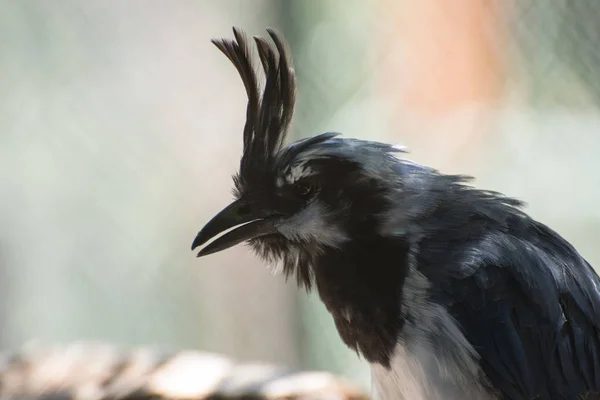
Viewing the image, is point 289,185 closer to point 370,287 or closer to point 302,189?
point 302,189

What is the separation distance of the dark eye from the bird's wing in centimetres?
39

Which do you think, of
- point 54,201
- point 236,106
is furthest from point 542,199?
point 54,201

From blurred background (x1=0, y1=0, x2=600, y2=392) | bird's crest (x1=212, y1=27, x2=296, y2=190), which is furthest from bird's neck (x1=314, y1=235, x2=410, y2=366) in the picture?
blurred background (x1=0, y1=0, x2=600, y2=392)

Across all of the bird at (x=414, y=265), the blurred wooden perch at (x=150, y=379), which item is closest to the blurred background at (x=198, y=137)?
the blurred wooden perch at (x=150, y=379)

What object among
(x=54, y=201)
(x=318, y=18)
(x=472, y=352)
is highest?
(x=318, y=18)

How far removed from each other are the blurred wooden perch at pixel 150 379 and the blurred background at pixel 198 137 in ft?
2.28

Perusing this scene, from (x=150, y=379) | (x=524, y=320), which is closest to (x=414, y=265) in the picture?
(x=524, y=320)

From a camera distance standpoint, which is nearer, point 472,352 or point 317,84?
point 472,352

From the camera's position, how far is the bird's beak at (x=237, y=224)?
1.81 m

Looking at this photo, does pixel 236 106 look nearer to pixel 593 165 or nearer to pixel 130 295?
pixel 130 295

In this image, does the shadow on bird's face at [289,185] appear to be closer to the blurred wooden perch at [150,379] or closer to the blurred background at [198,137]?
the blurred wooden perch at [150,379]

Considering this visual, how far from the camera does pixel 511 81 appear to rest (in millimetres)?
3271

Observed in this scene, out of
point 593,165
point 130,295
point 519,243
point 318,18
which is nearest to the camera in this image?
point 519,243

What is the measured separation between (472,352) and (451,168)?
5.84ft
